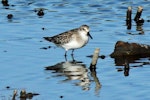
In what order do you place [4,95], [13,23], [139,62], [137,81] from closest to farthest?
1. [4,95]
2. [137,81]
3. [139,62]
4. [13,23]

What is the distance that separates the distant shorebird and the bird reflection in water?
4.09 ft

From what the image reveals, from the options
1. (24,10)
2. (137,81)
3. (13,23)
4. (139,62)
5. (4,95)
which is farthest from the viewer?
(24,10)

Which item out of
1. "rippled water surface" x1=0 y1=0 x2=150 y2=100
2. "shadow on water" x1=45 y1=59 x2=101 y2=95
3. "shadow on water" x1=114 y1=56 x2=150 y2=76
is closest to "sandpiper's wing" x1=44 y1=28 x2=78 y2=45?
"rippled water surface" x1=0 y1=0 x2=150 y2=100

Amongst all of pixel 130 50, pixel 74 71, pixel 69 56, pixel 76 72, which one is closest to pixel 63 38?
pixel 69 56

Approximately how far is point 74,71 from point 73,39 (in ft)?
10.2

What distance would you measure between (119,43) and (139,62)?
1.48m

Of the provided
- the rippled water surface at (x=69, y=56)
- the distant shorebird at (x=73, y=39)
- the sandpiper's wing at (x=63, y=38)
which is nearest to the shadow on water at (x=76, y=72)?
the rippled water surface at (x=69, y=56)

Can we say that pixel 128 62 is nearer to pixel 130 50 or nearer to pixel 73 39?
pixel 130 50

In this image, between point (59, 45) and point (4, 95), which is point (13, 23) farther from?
point (4, 95)

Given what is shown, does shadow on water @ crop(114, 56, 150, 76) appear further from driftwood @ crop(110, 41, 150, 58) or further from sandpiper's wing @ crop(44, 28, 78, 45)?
sandpiper's wing @ crop(44, 28, 78, 45)

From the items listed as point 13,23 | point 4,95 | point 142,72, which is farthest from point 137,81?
point 13,23

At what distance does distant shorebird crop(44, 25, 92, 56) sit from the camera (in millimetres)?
27686

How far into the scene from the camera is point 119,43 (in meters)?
27.2

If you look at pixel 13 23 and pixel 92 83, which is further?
pixel 13 23
